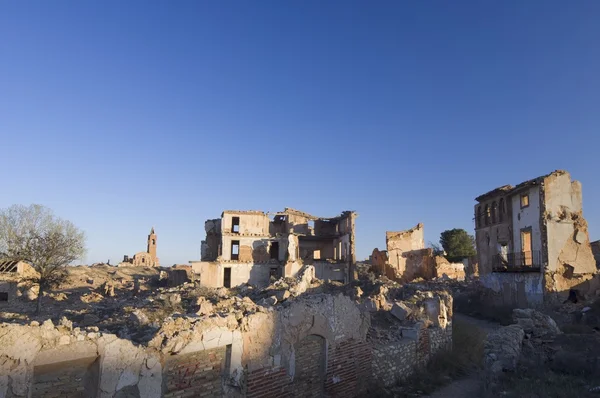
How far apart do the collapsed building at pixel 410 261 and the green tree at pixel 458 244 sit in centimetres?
926

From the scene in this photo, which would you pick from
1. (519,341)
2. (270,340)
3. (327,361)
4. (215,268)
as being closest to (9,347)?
(270,340)

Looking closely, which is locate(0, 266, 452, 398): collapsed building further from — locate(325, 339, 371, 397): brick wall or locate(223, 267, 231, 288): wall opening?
locate(223, 267, 231, 288): wall opening

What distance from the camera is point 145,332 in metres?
7.18

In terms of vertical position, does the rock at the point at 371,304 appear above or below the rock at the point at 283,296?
below

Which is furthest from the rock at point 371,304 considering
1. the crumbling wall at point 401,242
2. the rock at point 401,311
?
the crumbling wall at point 401,242

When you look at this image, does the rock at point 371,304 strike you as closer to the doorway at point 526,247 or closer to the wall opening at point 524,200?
the doorway at point 526,247

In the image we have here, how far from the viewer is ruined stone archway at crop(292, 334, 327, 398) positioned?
352 inches

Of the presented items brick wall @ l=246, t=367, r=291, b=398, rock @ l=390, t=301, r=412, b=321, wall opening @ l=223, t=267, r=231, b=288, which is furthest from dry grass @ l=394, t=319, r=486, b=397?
wall opening @ l=223, t=267, r=231, b=288

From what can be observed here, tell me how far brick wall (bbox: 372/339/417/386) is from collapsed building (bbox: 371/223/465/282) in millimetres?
26888

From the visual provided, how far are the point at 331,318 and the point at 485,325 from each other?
618 inches

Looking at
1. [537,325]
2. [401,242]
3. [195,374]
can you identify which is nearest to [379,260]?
[401,242]

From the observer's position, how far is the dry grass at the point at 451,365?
11.3 meters

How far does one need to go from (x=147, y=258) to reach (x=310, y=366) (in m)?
55.0

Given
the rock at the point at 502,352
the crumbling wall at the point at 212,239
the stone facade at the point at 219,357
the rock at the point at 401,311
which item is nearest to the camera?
the stone facade at the point at 219,357
